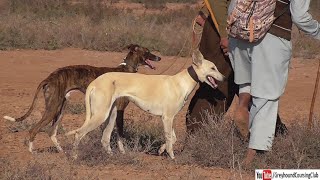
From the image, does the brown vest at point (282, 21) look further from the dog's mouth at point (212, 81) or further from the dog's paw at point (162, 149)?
the dog's paw at point (162, 149)

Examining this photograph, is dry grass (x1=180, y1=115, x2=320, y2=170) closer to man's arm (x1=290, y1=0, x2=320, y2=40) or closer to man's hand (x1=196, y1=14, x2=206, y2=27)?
man's arm (x1=290, y1=0, x2=320, y2=40)

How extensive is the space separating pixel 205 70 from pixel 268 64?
136 centimetres

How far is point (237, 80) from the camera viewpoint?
306 inches

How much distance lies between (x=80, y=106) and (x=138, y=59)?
2.14m

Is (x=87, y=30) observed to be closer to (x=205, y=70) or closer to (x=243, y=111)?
(x=205, y=70)

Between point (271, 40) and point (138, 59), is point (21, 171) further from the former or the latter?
point (138, 59)

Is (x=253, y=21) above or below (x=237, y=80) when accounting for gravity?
above

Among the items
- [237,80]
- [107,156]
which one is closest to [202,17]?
[237,80]

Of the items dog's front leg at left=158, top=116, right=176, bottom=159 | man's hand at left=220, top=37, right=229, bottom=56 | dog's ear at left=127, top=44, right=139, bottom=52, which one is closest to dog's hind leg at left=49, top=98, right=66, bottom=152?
dog's front leg at left=158, top=116, right=176, bottom=159

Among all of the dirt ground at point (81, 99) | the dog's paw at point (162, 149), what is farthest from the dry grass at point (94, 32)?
the dog's paw at point (162, 149)

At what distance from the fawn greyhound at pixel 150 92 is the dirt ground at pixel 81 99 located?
43 centimetres

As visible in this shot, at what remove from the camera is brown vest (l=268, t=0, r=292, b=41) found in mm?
7371

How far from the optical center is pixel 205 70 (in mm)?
8617

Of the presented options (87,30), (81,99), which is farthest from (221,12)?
(87,30)
